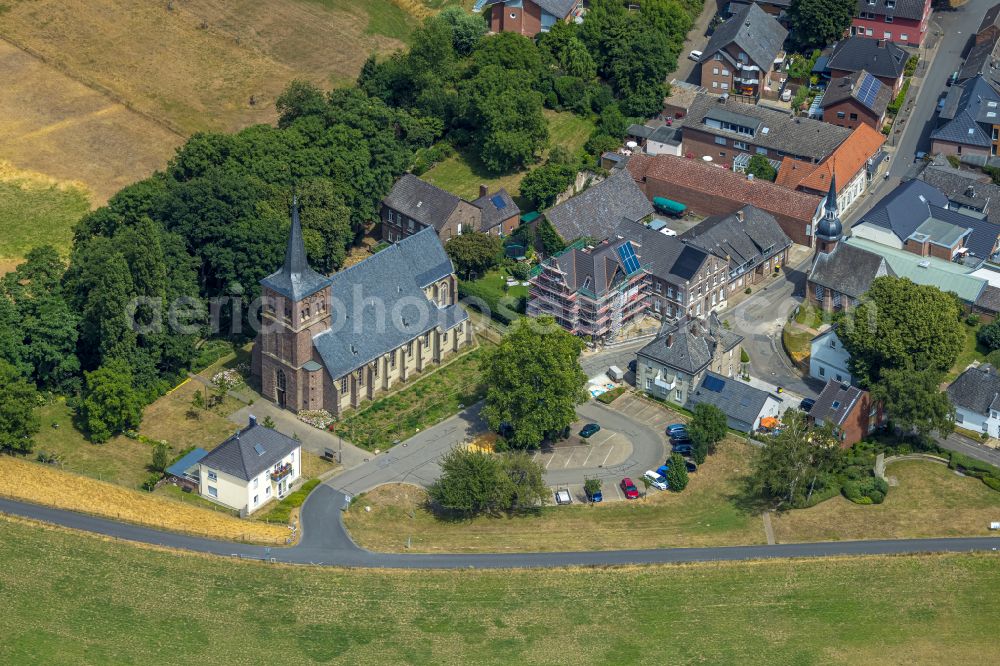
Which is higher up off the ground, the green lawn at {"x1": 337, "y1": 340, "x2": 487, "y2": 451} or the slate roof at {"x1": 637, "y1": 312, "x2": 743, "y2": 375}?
the slate roof at {"x1": 637, "y1": 312, "x2": 743, "y2": 375}

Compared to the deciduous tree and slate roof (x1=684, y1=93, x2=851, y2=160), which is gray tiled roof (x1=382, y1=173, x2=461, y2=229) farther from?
slate roof (x1=684, y1=93, x2=851, y2=160)

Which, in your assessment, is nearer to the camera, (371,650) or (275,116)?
(371,650)

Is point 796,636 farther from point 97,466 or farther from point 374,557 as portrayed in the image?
point 97,466

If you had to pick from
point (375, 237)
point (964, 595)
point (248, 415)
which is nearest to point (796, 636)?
point (964, 595)

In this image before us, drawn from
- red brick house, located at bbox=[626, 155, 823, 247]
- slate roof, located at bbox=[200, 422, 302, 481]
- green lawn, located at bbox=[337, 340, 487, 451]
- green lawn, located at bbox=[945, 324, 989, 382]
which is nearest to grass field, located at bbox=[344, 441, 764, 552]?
slate roof, located at bbox=[200, 422, 302, 481]

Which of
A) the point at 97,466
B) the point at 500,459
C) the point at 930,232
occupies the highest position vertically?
the point at 930,232

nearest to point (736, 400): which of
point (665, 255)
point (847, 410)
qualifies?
point (847, 410)
